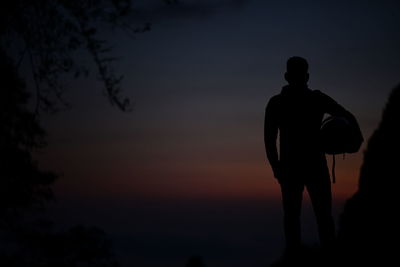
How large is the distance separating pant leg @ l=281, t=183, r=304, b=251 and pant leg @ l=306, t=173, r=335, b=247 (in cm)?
16

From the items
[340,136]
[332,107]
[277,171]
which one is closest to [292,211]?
[277,171]

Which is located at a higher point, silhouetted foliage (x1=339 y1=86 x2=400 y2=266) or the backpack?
the backpack

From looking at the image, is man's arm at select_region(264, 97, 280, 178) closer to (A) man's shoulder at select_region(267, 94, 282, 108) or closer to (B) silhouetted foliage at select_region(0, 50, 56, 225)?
(A) man's shoulder at select_region(267, 94, 282, 108)

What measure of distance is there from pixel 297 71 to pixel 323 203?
5.48 ft

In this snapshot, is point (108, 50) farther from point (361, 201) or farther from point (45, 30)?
point (361, 201)

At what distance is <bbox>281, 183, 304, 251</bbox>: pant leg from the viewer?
592cm

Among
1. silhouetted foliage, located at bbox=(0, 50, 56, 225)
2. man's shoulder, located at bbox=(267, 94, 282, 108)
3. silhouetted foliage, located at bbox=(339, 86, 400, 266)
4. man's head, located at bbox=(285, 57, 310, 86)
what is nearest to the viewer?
man's head, located at bbox=(285, 57, 310, 86)

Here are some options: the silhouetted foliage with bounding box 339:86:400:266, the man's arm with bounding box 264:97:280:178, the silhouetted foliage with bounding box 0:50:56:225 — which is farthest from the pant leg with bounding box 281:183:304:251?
the silhouetted foliage with bounding box 0:50:56:225

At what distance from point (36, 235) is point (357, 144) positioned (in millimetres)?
9396

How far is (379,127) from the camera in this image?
1318 centimetres

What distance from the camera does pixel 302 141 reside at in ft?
19.0

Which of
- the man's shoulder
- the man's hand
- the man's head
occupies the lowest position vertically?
the man's hand

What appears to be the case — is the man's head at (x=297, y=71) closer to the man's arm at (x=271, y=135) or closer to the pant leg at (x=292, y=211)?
the man's arm at (x=271, y=135)

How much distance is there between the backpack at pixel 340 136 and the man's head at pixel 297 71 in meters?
0.69
